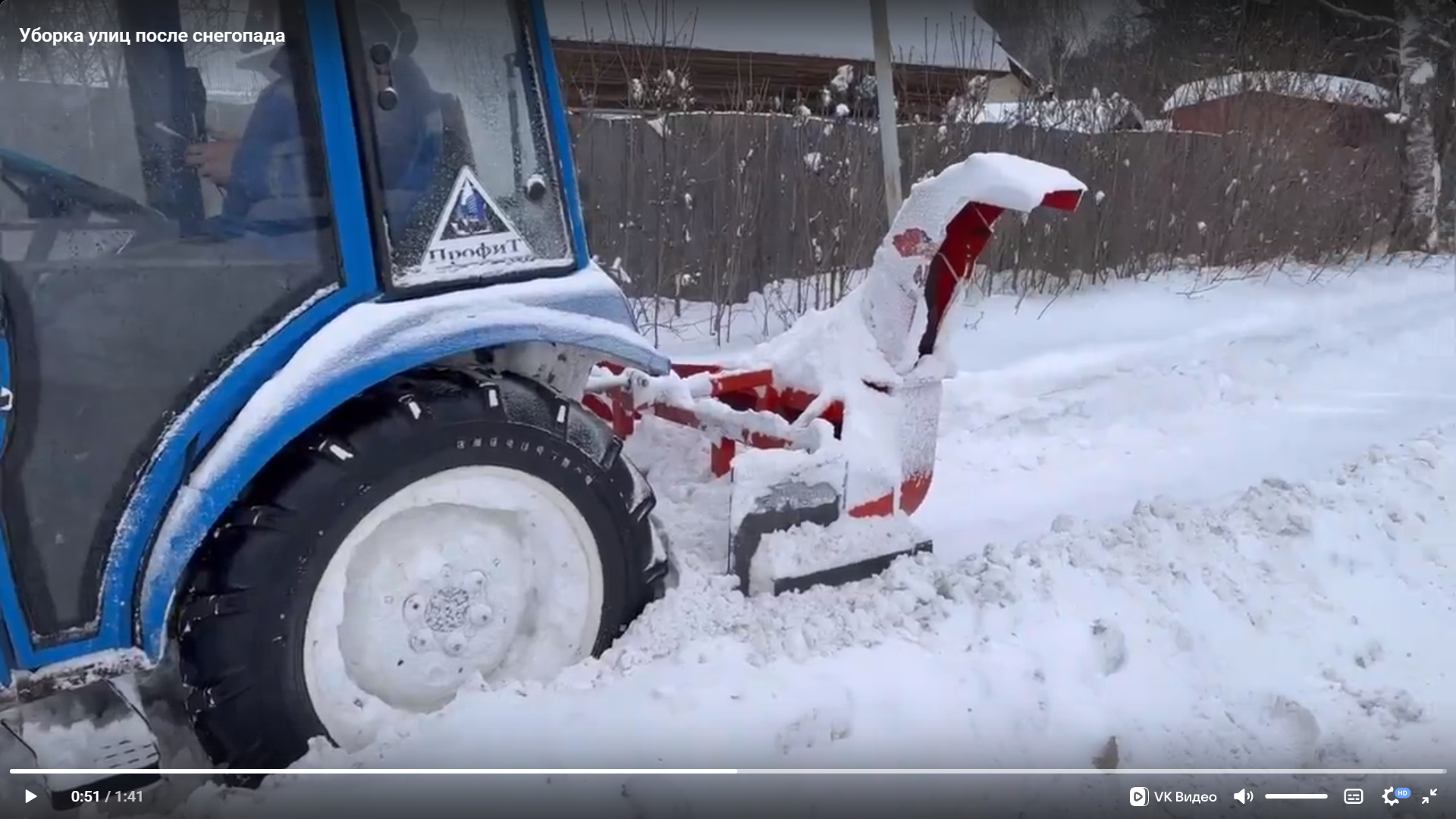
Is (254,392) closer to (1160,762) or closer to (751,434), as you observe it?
(751,434)

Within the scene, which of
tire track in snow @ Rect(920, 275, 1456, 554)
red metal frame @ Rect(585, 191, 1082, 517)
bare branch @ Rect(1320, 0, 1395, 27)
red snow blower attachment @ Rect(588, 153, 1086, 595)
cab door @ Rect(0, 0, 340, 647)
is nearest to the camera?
cab door @ Rect(0, 0, 340, 647)

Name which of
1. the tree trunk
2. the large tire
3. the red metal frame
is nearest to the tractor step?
the large tire

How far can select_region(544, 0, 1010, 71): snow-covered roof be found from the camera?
2.88 metres

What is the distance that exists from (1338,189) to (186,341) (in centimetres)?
1208

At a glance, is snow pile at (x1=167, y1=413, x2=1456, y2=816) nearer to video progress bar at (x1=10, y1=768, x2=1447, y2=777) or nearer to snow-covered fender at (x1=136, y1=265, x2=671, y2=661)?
video progress bar at (x1=10, y1=768, x2=1447, y2=777)

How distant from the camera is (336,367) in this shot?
1.95m

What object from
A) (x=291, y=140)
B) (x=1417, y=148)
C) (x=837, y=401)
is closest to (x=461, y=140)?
(x=291, y=140)

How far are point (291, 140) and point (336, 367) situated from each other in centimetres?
45

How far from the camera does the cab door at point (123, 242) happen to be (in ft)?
5.79

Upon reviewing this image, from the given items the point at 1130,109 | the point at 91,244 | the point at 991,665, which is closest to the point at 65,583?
the point at 91,244

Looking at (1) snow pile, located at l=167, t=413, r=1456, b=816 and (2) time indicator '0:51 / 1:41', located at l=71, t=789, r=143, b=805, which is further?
(1) snow pile, located at l=167, t=413, r=1456, b=816

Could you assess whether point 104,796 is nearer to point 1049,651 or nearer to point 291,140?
point 291,140

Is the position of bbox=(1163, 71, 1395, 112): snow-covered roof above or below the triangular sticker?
above

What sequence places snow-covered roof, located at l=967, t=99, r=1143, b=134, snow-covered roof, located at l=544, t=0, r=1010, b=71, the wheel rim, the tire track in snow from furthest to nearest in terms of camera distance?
1. snow-covered roof, located at l=967, t=99, r=1143, b=134
2. the tire track in snow
3. snow-covered roof, located at l=544, t=0, r=1010, b=71
4. the wheel rim
